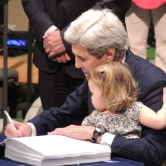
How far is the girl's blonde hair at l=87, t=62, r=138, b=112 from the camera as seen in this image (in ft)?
5.31

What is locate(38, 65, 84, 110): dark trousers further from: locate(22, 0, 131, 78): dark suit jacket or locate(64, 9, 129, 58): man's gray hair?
locate(64, 9, 129, 58): man's gray hair

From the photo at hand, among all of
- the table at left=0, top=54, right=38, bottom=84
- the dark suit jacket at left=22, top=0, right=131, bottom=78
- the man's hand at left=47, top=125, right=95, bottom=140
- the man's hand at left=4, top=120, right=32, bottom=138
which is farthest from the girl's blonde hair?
the table at left=0, top=54, right=38, bottom=84

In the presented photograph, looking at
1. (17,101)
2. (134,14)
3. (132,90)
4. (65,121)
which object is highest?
(134,14)

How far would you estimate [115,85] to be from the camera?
162 cm

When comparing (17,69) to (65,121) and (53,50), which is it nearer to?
(53,50)

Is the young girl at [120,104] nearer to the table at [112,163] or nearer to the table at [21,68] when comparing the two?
the table at [112,163]

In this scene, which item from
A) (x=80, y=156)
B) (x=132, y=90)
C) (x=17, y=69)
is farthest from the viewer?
(x=17, y=69)

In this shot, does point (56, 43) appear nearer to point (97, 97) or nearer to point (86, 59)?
point (86, 59)

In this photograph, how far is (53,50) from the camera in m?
2.33

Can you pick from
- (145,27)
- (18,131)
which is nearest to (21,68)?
(145,27)

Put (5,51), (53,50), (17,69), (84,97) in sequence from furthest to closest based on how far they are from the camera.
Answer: (17,69) < (5,51) < (53,50) < (84,97)

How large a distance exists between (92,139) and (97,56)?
1.06 feet

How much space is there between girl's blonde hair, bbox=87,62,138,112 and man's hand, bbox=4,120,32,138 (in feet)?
1.18

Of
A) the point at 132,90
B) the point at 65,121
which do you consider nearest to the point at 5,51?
the point at 65,121
